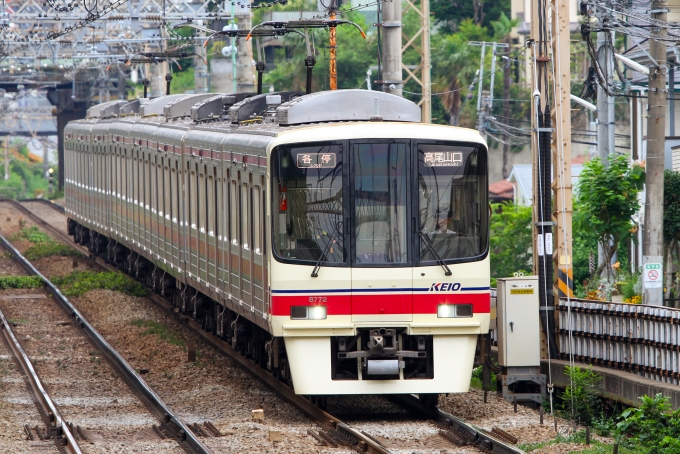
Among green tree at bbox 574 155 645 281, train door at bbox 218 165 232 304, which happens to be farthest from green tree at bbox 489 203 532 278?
train door at bbox 218 165 232 304

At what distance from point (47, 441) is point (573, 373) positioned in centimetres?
507

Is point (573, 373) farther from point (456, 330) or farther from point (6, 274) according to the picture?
point (6, 274)

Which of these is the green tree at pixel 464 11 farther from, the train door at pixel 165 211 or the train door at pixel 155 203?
the train door at pixel 165 211

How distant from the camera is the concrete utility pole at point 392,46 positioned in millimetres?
16328

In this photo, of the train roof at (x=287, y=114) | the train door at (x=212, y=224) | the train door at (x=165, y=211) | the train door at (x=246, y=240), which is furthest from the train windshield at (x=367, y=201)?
the train door at (x=165, y=211)

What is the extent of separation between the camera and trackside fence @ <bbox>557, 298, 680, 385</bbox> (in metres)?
12.0

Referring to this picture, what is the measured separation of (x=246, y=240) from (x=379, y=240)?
217cm

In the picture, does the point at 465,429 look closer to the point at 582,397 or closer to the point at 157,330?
the point at 582,397

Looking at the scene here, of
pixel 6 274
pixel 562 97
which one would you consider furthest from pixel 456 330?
pixel 6 274

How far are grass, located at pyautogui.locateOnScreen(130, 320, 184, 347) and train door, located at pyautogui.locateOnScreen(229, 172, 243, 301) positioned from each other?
10.5 feet

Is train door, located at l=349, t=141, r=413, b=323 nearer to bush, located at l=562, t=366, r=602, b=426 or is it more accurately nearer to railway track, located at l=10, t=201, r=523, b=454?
railway track, located at l=10, t=201, r=523, b=454

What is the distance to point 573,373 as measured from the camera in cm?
1264

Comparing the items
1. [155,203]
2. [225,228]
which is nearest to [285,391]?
[225,228]

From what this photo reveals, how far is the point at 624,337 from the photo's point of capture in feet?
42.2
